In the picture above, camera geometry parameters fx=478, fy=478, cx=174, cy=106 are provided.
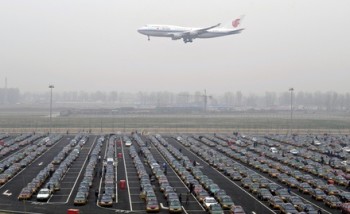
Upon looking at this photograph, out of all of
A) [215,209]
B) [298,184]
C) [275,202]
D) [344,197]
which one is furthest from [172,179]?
[344,197]

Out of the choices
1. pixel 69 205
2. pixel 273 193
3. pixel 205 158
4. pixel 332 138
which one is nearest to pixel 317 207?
pixel 273 193

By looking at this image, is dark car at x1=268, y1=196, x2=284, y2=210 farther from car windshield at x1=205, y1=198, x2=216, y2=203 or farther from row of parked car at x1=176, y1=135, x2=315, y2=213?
car windshield at x1=205, y1=198, x2=216, y2=203

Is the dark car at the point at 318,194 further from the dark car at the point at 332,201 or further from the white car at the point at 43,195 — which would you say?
the white car at the point at 43,195

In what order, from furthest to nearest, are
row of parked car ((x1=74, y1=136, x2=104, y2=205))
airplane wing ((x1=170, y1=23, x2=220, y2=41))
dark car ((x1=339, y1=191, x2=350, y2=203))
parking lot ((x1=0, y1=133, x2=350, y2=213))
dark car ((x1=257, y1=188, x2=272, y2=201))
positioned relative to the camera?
1. airplane wing ((x1=170, y1=23, x2=220, y2=41))
2. dark car ((x1=257, y1=188, x2=272, y2=201))
3. dark car ((x1=339, y1=191, x2=350, y2=203))
4. row of parked car ((x1=74, y1=136, x2=104, y2=205))
5. parking lot ((x1=0, y1=133, x2=350, y2=213))

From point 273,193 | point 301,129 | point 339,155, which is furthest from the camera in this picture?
point 301,129

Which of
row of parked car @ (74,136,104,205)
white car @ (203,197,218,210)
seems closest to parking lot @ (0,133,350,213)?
row of parked car @ (74,136,104,205)

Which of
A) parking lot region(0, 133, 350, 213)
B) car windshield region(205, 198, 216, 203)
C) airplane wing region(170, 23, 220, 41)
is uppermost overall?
airplane wing region(170, 23, 220, 41)

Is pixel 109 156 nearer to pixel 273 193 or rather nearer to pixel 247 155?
pixel 247 155

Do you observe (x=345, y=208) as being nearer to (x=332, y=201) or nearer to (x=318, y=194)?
(x=332, y=201)
